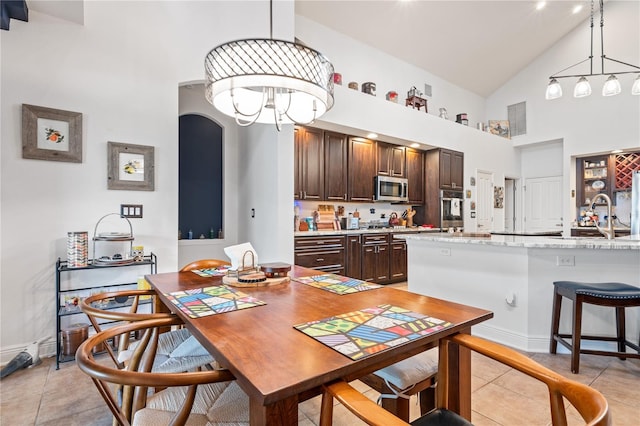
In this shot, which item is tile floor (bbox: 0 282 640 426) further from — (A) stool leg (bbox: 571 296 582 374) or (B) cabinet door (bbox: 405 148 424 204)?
(B) cabinet door (bbox: 405 148 424 204)

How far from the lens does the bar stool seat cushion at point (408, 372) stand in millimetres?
1316

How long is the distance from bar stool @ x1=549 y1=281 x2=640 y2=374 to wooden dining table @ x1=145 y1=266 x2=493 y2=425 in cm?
151

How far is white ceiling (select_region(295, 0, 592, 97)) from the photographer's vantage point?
5.23m

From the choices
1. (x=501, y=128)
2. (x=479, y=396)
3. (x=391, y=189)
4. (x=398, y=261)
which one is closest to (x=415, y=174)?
(x=391, y=189)

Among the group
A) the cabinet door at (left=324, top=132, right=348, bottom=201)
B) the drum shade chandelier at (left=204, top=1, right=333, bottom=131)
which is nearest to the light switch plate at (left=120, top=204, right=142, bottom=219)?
the drum shade chandelier at (left=204, top=1, right=333, bottom=131)

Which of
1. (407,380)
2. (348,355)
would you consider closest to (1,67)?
(348,355)

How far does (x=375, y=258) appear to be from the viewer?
522 centimetres

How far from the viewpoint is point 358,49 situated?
5832mm

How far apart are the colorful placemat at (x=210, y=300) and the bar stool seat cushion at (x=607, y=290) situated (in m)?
2.30

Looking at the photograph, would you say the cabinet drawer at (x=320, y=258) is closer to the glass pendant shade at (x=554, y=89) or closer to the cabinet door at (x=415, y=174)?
the cabinet door at (x=415, y=174)

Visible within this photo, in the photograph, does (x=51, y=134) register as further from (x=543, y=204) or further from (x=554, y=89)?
(x=543, y=204)

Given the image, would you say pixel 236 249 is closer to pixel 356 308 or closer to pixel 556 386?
pixel 356 308

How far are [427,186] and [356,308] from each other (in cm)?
541

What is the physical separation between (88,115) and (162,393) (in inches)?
106
